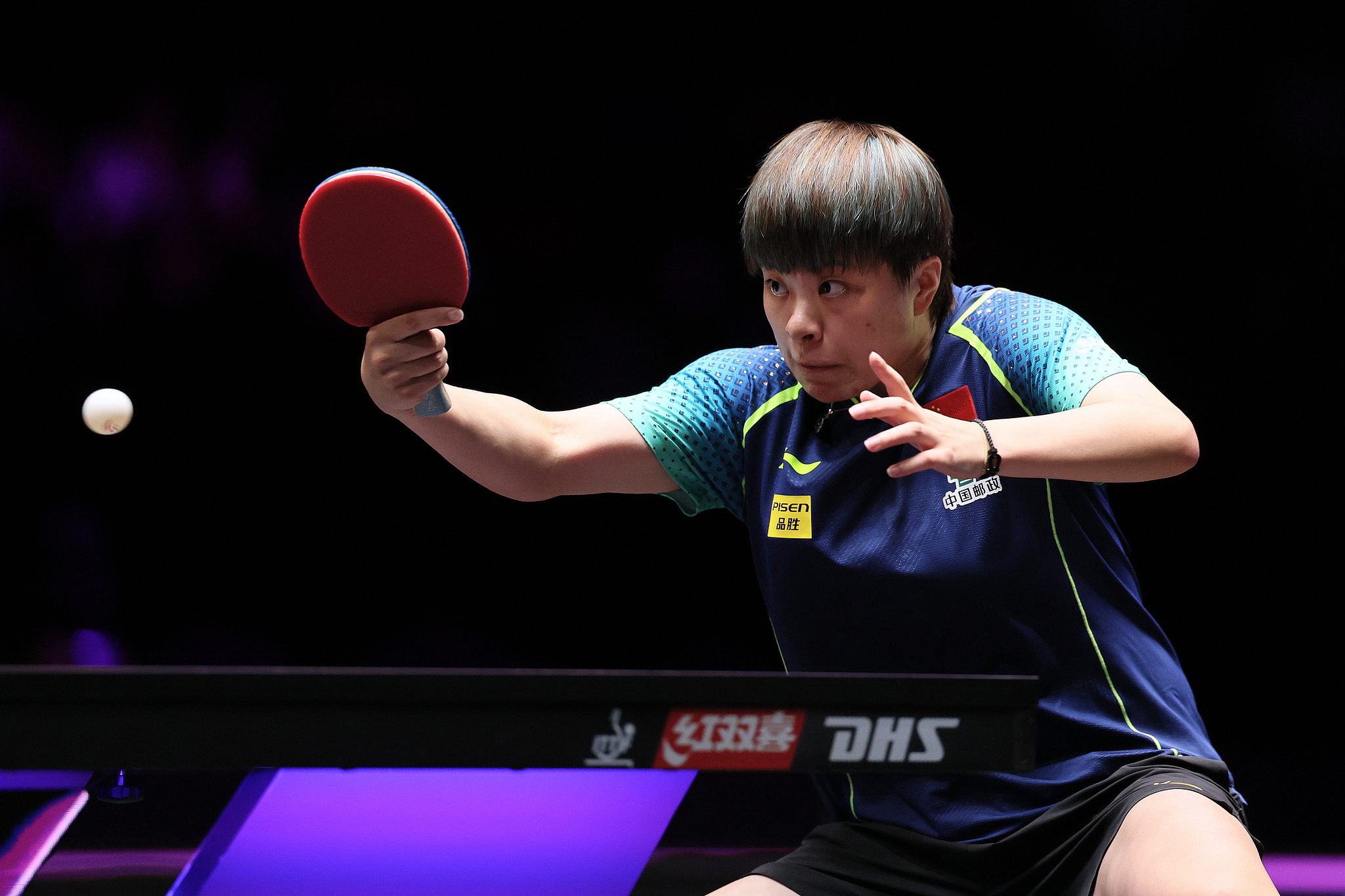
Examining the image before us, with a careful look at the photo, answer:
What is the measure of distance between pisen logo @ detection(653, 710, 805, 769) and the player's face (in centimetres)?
68

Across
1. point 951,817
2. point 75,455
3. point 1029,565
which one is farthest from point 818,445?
point 75,455

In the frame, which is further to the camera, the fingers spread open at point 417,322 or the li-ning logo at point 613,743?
the fingers spread open at point 417,322

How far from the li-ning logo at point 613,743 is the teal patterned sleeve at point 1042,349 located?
29.3 inches

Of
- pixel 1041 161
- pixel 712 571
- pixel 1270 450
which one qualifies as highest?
pixel 1041 161

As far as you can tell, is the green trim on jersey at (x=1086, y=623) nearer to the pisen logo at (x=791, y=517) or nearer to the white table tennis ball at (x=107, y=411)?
the pisen logo at (x=791, y=517)

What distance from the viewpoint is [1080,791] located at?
151 cm

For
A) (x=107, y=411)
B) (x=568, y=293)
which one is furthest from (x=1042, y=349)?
(x=107, y=411)

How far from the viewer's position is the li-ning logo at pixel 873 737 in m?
1.12

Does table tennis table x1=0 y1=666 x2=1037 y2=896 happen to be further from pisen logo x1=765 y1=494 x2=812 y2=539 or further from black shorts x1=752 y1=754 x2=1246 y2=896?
pisen logo x1=765 y1=494 x2=812 y2=539

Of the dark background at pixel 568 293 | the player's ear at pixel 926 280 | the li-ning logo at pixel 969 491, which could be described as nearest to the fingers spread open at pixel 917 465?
the li-ning logo at pixel 969 491

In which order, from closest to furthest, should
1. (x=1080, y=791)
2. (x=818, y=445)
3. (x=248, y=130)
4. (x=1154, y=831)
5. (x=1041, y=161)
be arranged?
(x=1154, y=831), (x=1080, y=791), (x=818, y=445), (x=248, y=130), (x=1041, y=161)

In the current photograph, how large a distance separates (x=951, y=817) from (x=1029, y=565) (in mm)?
361

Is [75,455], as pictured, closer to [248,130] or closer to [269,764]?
[248,130]

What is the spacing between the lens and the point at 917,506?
65.2 inches
